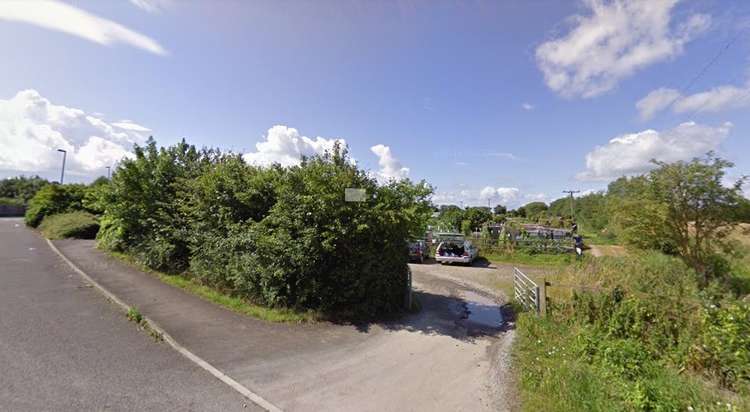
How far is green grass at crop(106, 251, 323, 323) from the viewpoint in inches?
266

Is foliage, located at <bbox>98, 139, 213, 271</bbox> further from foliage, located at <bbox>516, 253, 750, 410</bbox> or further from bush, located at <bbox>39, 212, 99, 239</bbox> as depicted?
foliage, located at <bbox>516, 253, 750, 410</bbox>

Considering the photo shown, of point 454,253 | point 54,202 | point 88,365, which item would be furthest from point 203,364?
point 54,202

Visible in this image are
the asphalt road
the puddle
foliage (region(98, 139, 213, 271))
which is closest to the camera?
the asphalt road

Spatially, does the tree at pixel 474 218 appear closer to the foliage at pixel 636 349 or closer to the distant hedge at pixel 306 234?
the foliage at pixel 636 349

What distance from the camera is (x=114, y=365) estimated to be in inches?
175

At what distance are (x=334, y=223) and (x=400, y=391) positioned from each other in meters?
3.44

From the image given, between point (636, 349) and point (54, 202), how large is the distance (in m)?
33.3

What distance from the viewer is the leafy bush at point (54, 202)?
74.0 ft

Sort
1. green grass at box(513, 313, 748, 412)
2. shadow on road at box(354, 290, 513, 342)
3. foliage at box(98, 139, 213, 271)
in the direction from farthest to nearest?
foliage at box(98, 139, 213, 271) → shadow on road at box(354, 290, 513, 342) → green grass at box(513, 313, 748, 412)

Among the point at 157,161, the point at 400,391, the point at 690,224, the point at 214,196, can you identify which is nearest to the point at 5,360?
the point at 214,196

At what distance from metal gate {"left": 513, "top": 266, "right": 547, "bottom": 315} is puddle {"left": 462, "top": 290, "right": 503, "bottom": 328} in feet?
2.47

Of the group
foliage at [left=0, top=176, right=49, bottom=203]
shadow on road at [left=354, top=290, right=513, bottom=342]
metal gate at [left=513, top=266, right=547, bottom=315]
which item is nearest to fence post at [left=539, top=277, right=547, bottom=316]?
metal gate at [left=513, top=266, right=547, bottom=315]

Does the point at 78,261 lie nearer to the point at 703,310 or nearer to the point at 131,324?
the point at 131,324

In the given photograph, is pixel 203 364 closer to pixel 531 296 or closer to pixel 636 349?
pixel 636 349
